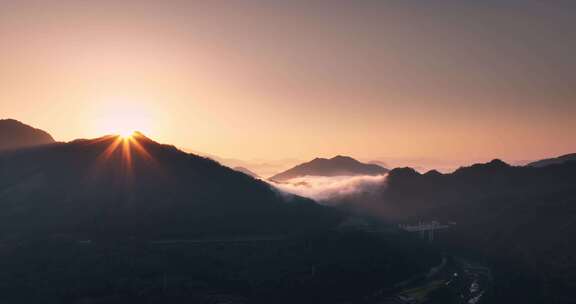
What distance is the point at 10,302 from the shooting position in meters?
163

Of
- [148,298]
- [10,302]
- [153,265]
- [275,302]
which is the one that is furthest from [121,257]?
[275,302]

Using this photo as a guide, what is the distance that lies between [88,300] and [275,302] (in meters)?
62.0

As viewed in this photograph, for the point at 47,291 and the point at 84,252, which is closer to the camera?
the point at 47,291

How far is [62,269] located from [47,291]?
14769 mm

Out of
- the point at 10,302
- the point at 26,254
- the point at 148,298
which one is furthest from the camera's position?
the point at 26,254

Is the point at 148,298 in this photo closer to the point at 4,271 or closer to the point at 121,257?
the point at 121,257

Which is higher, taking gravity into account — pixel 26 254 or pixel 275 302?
pixel 26 254

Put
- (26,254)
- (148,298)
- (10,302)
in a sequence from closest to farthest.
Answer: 1. (10,302)
2. (148,298)
3. (26,254)

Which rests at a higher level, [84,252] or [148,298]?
[84,252]

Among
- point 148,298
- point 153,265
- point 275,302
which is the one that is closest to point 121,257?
point 153,265

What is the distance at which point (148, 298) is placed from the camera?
177 m

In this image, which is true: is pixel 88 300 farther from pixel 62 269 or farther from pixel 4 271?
pixel 4 271

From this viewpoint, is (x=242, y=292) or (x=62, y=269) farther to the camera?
(x=242, y=292)

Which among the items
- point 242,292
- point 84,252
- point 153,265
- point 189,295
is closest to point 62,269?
point 84,252
